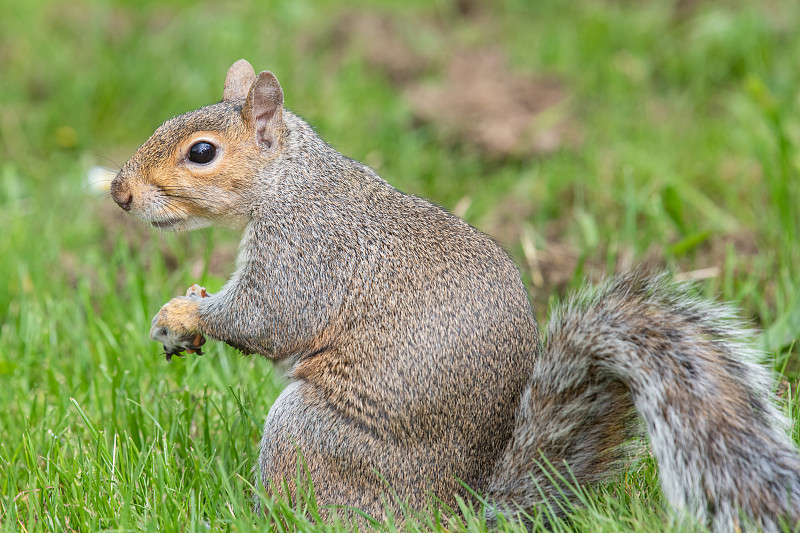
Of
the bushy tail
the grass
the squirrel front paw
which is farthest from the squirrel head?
the bushy tail

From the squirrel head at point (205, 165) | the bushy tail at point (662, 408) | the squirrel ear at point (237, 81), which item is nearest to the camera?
the bushy tail at point (662, 408)

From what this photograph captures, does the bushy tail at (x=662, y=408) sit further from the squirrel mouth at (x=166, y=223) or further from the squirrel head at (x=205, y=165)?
the squirrel mouth at (x=166, y=223)

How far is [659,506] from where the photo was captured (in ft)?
6.67

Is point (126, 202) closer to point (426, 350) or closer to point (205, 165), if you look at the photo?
point (205, 165)

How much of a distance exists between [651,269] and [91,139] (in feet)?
11.6

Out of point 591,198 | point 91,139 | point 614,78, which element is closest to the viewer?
point 591,198

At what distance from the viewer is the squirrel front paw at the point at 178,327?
7.79 ft

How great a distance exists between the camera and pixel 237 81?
9.25 feet

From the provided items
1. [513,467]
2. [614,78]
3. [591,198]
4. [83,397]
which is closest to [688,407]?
[513,467]

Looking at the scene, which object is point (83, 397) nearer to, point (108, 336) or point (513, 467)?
point (108, 336)

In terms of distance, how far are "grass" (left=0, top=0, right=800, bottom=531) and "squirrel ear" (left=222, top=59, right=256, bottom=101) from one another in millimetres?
645

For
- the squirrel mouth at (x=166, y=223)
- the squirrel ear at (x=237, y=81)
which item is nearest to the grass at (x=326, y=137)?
the squirrel mouth at (x=166, y=223)

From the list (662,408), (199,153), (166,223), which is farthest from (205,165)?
(662,408)

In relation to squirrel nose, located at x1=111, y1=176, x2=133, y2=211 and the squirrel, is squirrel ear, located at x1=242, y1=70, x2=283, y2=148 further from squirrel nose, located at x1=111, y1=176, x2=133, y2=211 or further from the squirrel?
squirrel nose, located at x1=111, y1=176, x2=133, y2=211
